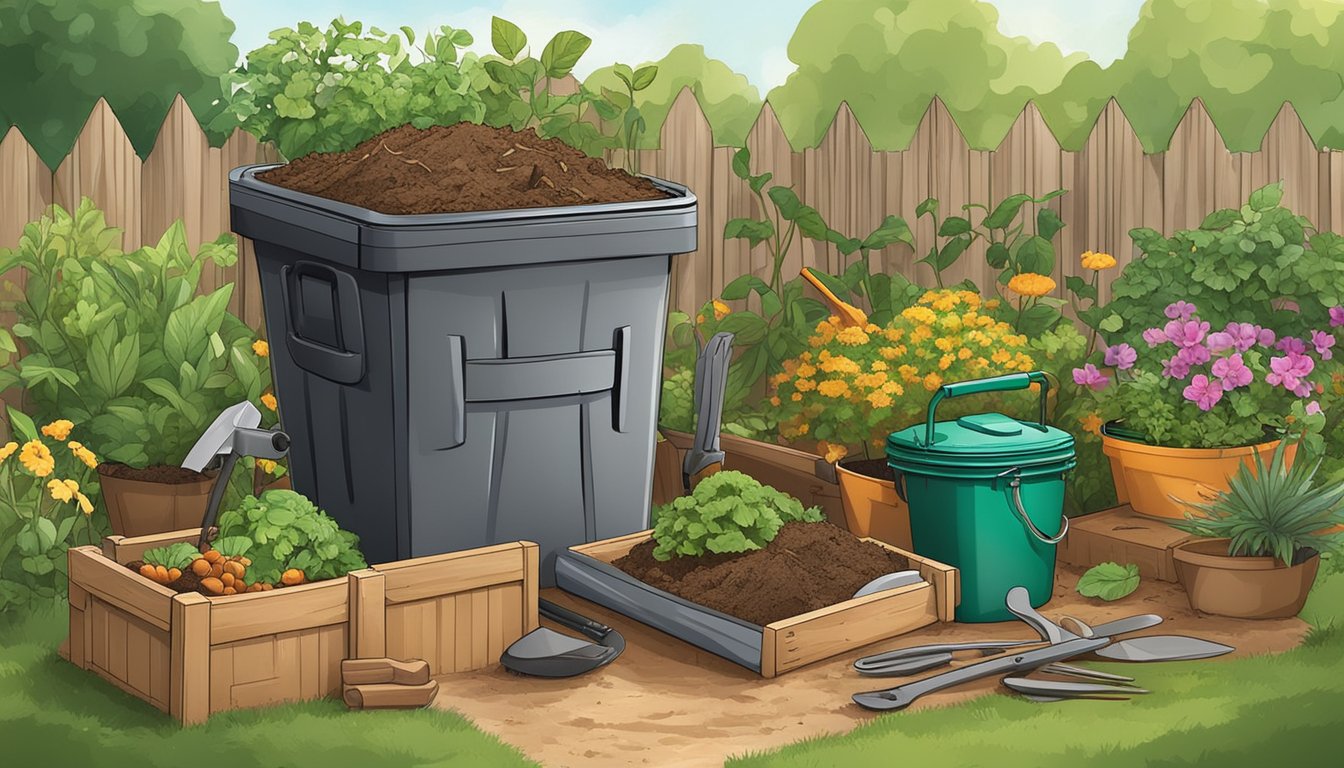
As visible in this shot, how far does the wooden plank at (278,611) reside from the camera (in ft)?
13.6

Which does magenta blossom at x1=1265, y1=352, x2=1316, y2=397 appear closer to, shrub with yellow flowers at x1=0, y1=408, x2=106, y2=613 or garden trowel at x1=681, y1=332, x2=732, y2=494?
garden trowel at x1=681, y1=332, x2=732, y2=494

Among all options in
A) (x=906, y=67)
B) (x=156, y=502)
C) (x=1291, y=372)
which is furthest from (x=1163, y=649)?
(x=906, y=67)

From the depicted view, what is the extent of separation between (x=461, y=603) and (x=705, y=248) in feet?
8.10

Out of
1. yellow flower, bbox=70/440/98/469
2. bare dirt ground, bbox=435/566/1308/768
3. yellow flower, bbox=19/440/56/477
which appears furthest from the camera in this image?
yellow flower, bbox=70/440/98/469

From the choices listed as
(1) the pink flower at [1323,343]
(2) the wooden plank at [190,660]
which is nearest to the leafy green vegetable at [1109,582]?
(1) the pink flower at [1323,343]

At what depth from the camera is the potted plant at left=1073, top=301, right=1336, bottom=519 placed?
5.41m

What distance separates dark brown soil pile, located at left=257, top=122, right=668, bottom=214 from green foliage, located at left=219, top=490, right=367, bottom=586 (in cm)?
90

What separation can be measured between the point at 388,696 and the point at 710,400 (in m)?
1.71

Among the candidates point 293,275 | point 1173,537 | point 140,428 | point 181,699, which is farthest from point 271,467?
point 1173,537

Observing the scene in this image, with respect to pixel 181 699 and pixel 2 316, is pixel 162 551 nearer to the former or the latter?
pixel 181 699

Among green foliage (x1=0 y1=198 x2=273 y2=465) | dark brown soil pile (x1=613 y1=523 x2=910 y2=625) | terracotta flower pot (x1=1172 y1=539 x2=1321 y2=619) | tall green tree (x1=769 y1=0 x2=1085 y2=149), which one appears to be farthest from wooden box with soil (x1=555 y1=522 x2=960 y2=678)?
tall green tree (x1=769 y1=0 x2=1085 y2=149)

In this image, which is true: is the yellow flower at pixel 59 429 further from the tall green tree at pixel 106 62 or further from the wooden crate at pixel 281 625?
the tall green tree at pixel 106 62

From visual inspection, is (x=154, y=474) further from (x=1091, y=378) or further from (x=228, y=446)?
(x=1091, y=378)

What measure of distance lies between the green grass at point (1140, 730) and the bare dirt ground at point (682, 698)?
131 mm
